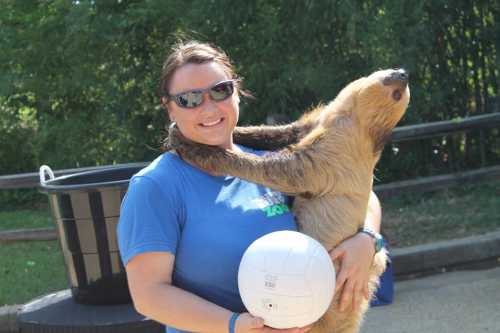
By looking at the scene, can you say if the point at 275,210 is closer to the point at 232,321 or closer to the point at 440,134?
the point at 232,321

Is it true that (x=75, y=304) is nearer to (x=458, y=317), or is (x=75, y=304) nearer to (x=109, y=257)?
(x=109, y=257)

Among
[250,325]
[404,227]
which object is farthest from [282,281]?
[404,227]

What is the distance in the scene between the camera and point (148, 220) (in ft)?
6.11

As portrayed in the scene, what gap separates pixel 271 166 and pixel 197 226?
0.37m

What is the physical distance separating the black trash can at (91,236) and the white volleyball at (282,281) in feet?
6.55

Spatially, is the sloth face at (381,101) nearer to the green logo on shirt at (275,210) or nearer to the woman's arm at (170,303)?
the green logo on shirt at (275,210)

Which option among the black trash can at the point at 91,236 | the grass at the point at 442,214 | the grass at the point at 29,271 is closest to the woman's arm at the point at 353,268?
the black trash can at the point at 91,236

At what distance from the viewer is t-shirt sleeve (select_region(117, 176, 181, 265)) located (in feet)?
6.05

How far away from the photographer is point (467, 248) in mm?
5785

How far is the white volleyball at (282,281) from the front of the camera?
5.77ft

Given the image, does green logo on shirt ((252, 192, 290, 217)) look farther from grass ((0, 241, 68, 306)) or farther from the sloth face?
grass ((0, 241, 68, 306))

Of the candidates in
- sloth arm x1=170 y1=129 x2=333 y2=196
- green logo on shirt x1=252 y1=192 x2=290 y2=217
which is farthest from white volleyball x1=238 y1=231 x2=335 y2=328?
sloth arm x1=170 y1=129 x2=333 y2=196

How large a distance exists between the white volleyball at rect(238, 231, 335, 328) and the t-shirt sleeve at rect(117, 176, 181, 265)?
0.70ft

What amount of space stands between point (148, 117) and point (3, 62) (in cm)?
164
